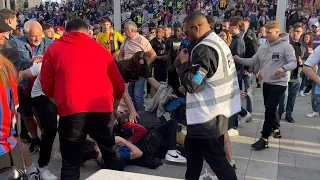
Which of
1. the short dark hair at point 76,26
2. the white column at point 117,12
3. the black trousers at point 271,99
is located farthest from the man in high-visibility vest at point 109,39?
the white column at point 117,12

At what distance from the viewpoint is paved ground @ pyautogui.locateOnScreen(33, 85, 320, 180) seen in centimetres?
402

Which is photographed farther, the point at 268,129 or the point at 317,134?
the point at 317,134

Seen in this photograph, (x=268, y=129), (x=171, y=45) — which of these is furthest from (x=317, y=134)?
(x=171, y=45)

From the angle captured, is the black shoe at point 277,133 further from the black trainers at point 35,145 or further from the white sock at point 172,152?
the black trainers at point 35,145

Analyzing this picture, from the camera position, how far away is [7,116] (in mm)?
2131

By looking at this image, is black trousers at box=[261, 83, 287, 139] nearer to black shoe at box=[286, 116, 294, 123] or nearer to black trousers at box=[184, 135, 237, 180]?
black shoe at box=[286, 116, 294, 123]

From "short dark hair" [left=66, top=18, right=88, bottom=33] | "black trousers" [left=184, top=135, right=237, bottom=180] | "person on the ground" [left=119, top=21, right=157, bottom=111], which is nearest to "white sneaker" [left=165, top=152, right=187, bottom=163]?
"black trousers" [left=184, top=135, right=237, bottom=180]

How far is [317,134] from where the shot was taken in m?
5.46

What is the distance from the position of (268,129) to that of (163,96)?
4.95 feet

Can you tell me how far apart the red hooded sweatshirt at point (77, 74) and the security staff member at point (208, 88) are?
68cm

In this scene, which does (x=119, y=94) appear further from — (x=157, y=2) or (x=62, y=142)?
(x=157, y=2)

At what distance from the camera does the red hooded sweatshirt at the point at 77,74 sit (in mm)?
2814

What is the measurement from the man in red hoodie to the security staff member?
687 millimetres

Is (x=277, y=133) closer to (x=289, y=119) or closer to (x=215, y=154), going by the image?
(x=289, y=119)
